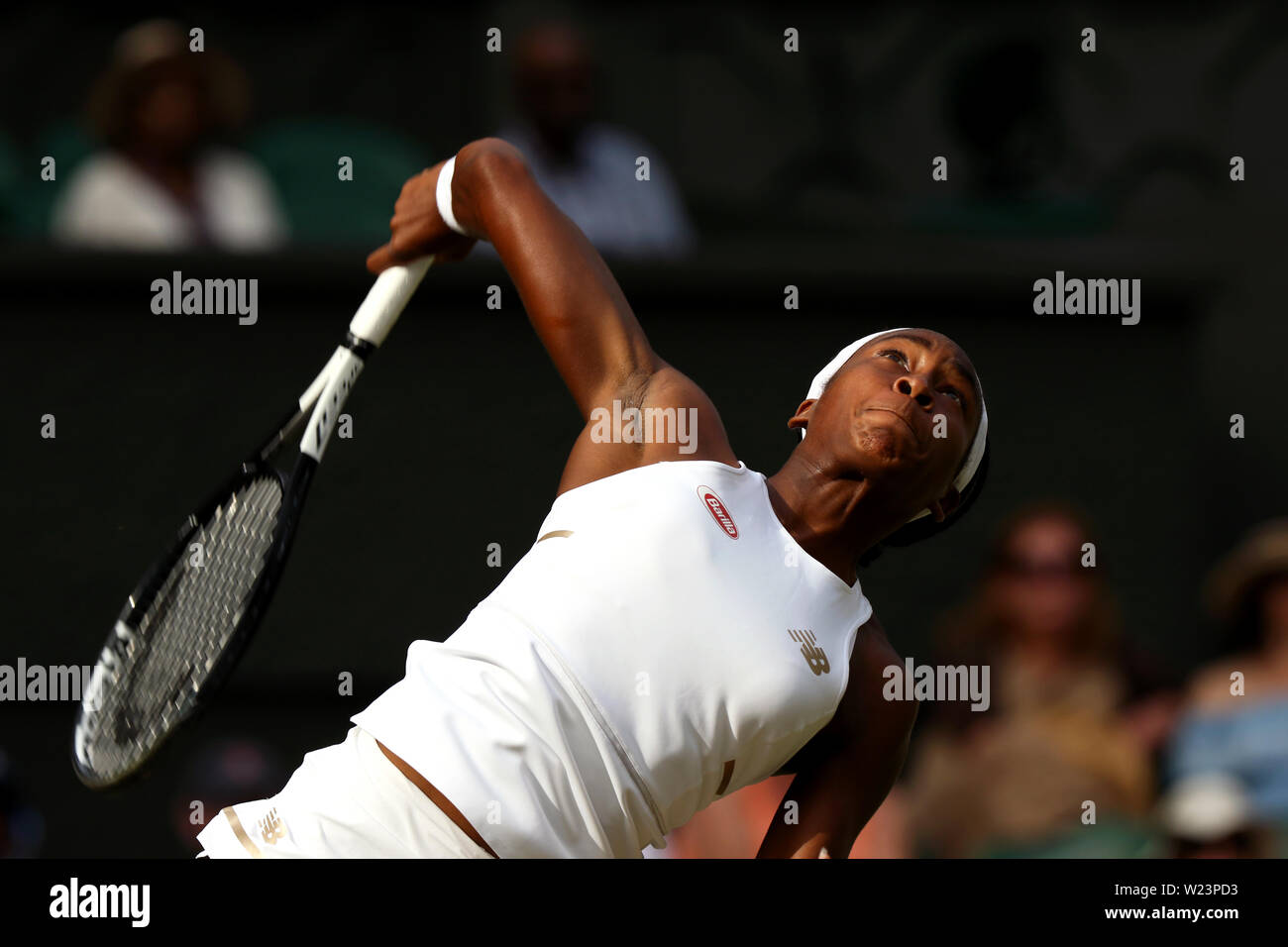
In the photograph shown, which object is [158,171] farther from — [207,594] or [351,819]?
[351,819]

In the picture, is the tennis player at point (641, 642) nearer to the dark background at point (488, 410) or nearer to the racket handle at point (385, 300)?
the racket handle at point (385, 300)

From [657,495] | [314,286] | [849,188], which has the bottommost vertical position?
[657,495]

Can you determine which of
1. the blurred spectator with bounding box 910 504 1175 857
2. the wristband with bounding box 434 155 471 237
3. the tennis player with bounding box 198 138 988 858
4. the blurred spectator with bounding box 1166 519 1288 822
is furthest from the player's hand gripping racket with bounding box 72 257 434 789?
the blurred spectator with bounding box 1166 519 1288 822

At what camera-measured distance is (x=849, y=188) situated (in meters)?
7.91

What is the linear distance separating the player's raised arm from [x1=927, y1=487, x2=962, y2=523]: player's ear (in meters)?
0.56

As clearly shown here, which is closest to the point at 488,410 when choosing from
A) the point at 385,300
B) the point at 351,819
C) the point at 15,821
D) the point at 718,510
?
the point at 15,821

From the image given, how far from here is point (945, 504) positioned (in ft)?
12.0

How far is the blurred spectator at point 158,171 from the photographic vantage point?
6.15 m

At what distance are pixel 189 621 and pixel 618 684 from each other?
96 centimetres

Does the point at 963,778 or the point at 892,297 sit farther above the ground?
the point at 892,297

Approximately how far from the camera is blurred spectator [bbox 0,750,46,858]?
5.09m
